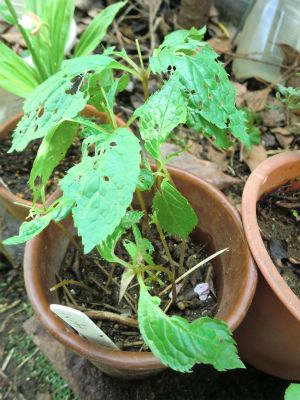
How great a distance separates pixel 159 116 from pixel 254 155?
2.47 feet

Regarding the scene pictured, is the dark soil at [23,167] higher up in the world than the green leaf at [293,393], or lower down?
lower down

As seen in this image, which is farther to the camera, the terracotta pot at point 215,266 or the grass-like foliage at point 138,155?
the terracotta pot at point 215,266

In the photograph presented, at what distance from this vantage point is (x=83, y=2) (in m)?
1.78

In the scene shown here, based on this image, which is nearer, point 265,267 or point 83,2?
point 265,267

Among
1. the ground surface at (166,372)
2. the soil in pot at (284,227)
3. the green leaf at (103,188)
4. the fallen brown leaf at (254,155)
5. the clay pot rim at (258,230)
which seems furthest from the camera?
the fallen brown leaf at (254,155)

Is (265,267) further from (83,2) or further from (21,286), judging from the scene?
(83,2)

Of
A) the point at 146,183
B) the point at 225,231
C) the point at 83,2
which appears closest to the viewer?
the point at 146,183

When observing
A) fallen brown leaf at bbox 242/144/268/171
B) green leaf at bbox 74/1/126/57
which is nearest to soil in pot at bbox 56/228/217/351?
fallen brown leaf at bbox 242/144/268/171

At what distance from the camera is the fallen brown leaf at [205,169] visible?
4.12 feet

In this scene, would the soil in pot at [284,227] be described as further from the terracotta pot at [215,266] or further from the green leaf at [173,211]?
the green leaf at [173,211]

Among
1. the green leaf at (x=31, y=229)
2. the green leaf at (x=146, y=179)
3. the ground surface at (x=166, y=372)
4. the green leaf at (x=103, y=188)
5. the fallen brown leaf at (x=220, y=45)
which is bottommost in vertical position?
the ground surface at (x=166, y=372)

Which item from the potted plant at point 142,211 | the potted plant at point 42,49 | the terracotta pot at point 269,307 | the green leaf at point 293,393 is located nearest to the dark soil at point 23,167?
the potted plant at point 42,49

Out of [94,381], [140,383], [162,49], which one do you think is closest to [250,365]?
[140,383]

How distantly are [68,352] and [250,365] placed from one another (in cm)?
47
